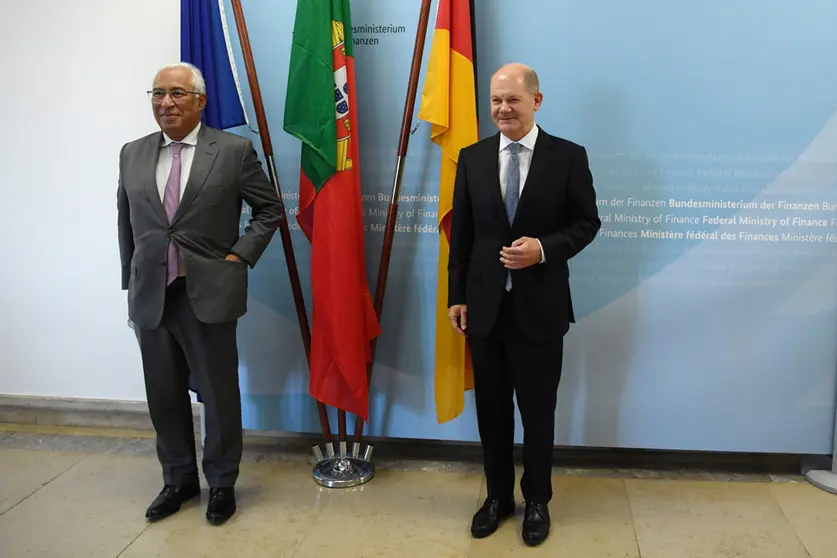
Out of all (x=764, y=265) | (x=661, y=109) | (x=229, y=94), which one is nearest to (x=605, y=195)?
(x=661, y=109)

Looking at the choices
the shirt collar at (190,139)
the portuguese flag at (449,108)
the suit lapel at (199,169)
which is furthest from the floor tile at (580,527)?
the shirt collar at (190,139)

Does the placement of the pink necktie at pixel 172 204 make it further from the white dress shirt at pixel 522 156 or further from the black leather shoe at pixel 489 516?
the black leather shoe at pixel 489 516

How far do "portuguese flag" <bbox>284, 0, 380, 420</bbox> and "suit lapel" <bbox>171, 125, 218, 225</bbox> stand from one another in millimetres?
330

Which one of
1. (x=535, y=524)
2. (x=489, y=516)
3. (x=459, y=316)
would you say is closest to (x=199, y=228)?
(x=459, y=316)

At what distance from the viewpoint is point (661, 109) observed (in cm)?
295

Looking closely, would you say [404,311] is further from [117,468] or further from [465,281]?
[117,468]

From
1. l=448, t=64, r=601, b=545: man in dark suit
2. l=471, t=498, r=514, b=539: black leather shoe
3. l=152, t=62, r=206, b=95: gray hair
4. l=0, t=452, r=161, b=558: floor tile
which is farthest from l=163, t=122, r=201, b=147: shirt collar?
l=471, t=498, r=514, b=539: black leather shoe

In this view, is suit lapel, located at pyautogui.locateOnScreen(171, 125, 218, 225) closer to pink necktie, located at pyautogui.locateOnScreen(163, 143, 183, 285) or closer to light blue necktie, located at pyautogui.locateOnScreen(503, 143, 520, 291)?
pink necktie, located at pyautogui.locateOnScreen(163, 143, 183, 285)

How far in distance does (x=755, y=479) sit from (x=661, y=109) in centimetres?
159

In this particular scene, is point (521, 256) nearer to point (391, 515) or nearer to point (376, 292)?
point (376, 292)

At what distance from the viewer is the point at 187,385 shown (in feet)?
9.51

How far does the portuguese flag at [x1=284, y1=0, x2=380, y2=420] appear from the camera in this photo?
2842mm

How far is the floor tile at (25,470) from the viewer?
3020 mm

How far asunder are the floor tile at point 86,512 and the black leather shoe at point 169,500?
0.05m
